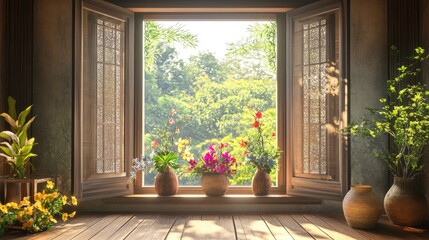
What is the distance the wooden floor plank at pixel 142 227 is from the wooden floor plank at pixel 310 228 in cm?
138

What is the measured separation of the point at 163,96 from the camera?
371 inches

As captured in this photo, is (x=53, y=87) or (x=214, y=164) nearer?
(x=53, y=87)

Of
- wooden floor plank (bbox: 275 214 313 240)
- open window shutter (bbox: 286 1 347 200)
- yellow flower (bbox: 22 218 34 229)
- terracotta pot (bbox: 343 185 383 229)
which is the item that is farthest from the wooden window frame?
yellow flower (bbox: 22 218 34 229)

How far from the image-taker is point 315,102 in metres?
5.31

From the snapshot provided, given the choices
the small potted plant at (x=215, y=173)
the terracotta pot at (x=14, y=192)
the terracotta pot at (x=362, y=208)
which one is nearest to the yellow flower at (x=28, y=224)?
the terracotta pot at (x=14, y=192)

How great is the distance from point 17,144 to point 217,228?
198 cm

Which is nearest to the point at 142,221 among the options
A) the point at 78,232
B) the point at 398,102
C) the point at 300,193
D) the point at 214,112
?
the point at 78,232

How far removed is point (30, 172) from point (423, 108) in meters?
3.84

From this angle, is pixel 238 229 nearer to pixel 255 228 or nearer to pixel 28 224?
pixel 255 228

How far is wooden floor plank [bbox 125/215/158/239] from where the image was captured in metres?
3.97

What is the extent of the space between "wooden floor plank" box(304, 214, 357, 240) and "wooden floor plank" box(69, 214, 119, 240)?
1.91 m

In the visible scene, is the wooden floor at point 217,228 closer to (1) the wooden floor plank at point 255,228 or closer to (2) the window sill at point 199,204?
(1) the wooden floor plank at point 255,228

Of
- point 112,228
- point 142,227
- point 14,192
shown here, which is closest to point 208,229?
point 142,227

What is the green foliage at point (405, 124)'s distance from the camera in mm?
4344
